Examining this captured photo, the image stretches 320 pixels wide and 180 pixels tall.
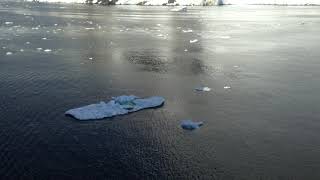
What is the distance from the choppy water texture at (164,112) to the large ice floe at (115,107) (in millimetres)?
510

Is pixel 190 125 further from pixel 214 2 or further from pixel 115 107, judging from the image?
pixel 214 2

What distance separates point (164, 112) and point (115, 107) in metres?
2.26

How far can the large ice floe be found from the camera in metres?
19.8

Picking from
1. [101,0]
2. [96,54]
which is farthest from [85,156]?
[101,0]

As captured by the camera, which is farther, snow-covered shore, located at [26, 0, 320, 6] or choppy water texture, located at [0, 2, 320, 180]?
snow-covered shore, located at [26, 0, 320, 6]

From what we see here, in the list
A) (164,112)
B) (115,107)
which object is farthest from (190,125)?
(115,107)

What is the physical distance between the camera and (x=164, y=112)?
20.6m

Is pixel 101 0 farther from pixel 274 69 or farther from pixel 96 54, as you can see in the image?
pixel 274 69

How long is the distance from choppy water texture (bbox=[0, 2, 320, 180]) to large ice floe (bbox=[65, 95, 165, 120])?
1.67 ft

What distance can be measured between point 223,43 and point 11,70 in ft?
70.2

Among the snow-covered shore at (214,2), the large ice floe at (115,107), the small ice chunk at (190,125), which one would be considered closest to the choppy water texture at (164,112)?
the small ice chunk at (190,125)

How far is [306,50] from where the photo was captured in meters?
38.5

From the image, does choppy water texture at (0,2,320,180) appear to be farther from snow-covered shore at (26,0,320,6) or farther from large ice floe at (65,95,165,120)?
snow-covered shore at (26,0,320,6)

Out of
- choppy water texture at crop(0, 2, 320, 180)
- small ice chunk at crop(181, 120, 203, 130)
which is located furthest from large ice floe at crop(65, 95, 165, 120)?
small ice chunk at crop(181, 120, 203, 130)
